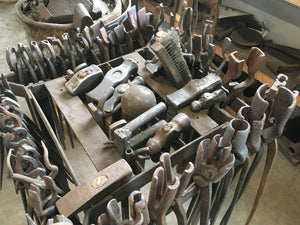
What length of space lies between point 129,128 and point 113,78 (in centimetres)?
27

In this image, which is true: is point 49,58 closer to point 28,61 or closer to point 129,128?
point 28,61

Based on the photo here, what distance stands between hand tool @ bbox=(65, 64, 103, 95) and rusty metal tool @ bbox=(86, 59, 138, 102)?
0.03 metres

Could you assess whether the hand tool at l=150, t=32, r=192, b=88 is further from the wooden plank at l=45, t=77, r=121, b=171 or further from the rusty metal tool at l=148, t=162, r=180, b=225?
the rusty metal tool at l=148, t=162, r=180, b=225

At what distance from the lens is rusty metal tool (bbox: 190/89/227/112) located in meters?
0.97

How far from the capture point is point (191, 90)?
3.31 ft

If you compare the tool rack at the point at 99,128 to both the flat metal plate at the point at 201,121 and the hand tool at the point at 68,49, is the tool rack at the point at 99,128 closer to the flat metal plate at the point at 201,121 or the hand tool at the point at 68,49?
the flat metal plate at the point at 201,121

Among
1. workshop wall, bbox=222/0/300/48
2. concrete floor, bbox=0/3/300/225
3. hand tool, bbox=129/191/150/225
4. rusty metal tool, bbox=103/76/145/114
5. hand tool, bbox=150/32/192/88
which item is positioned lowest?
concrete floor, bbox=0/3/300/225

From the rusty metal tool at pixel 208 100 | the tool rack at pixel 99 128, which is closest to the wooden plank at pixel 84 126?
A: the tool rack at pixel 99 128

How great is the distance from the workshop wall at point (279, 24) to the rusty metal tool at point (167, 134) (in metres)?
1.43

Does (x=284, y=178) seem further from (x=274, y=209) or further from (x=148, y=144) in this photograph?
(x=148, y=144)

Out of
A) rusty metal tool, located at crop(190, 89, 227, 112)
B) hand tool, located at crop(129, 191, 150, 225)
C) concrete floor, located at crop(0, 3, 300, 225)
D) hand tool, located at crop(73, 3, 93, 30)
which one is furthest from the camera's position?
concrete floor, located at crop(0, 3, 300, 225)

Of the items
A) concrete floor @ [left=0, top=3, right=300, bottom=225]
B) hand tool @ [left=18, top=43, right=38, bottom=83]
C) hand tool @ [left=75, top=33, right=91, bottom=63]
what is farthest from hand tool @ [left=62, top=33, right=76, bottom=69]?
concrete floor @ [left=0, top=3, right=300, bottom=225]

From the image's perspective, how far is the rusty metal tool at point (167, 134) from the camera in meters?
0.87

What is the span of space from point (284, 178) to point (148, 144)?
129cm
